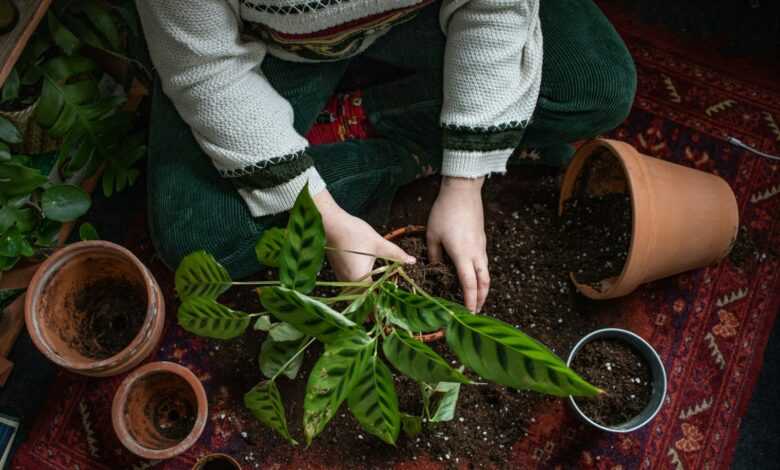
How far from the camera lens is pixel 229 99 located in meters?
1.03

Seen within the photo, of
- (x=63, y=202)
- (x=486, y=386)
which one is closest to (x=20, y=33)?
(x=63, y=202)

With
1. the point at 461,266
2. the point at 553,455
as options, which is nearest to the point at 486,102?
the point at 461,266

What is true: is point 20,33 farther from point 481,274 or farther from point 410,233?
point 481,274

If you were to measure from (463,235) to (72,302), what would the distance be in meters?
0.74

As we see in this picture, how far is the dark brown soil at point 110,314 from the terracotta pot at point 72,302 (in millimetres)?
17

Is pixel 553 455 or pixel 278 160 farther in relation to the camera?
pixel 553 455

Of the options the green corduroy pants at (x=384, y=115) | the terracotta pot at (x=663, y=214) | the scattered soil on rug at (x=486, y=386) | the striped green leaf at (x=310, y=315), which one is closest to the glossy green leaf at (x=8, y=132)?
the green corduroy pants at (x=384, y=115)

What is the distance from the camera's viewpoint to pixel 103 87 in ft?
4.34

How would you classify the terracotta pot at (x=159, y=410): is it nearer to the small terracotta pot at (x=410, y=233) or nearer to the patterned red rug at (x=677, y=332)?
the patterned red rug at (x=677, y=332)

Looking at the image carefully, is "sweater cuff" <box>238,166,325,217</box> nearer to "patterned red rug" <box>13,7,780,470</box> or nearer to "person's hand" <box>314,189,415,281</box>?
"person's hand" <box>314,189,415,281</box>

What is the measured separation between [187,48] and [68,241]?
0.66 m

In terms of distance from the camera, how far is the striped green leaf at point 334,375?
2.52 feet

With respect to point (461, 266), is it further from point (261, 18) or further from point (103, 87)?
point (103, 87)

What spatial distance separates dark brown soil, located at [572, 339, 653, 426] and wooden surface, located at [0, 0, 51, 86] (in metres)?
1.09
